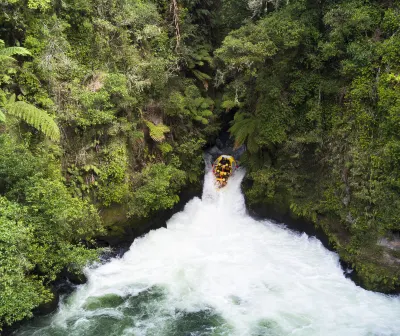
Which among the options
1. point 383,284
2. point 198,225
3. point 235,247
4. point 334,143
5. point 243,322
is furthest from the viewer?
point 198,225

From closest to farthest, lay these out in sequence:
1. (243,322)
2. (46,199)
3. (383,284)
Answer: (46,199)
(243,322)
(383,284)

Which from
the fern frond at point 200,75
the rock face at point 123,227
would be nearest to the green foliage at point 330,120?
the fern frond at point 200,75

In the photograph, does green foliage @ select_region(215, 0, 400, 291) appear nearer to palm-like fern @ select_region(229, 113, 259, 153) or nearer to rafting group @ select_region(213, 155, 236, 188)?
palm-like fern @ select_region(229, 113, 259, 153)

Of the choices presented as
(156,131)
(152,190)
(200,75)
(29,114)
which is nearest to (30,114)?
(29,114)

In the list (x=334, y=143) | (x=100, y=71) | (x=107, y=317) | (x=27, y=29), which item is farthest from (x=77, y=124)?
(x=334, y=143)

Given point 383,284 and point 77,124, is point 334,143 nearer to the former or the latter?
point 383,284

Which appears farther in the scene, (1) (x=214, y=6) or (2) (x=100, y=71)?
(1) (x=214, y=6)
